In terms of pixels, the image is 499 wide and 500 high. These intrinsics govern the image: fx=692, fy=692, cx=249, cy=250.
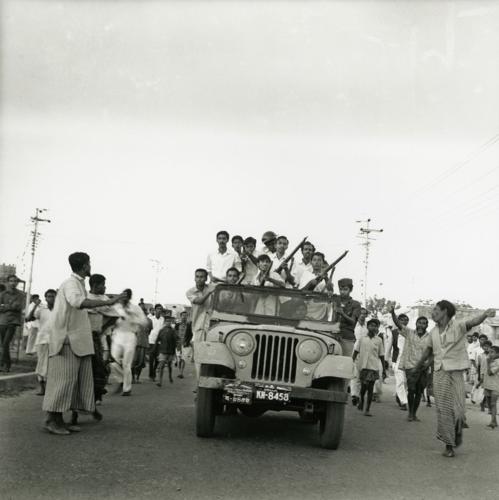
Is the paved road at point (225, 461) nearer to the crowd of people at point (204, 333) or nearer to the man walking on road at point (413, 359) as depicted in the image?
the crowd of people at point (204, 333)

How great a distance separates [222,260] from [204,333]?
226 cm

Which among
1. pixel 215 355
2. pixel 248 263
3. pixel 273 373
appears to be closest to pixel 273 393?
pixel 273 373

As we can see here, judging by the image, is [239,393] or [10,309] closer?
[239,393]

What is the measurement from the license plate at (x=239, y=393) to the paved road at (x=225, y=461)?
0.48 meters

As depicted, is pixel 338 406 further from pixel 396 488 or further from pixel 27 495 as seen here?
pixel 27 495

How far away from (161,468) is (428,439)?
461cm

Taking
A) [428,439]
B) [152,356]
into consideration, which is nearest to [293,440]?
[428,439]

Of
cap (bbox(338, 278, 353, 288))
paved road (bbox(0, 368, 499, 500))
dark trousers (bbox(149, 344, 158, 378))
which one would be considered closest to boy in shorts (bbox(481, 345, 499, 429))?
paved road (bbox(0, 368, 499, 500))

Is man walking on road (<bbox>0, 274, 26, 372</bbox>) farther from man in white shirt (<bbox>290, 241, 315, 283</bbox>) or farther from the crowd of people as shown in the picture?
man in white shirt (<bbox>290, 241, 315, 283</bbox>)

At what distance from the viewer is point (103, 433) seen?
7.60m

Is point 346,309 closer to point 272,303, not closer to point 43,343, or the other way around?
point 272,303

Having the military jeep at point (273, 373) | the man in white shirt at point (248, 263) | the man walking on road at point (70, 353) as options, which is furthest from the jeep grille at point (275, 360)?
the man in white shirt at point (248, 263)

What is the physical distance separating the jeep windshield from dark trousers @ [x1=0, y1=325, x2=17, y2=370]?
637 centimetres

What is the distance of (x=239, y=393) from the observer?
24.2ft
